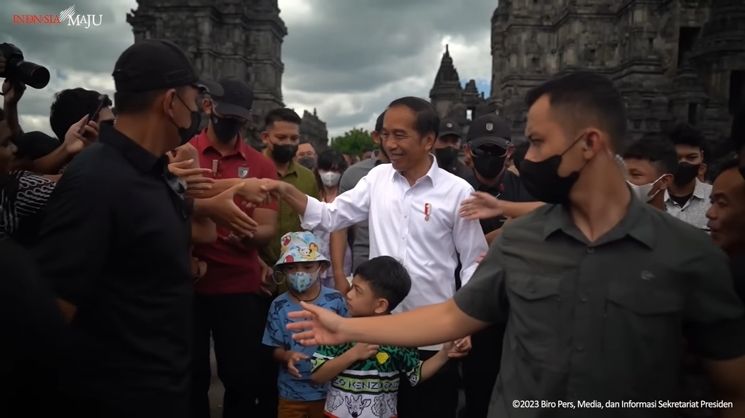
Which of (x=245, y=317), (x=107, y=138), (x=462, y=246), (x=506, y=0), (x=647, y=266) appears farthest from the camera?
(x=506, y=0)

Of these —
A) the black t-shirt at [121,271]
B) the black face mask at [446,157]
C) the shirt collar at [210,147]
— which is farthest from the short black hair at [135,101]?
the black face mask at [446,157]

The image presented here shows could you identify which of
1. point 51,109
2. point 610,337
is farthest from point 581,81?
point 51,109

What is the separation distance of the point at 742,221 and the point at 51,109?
453 centimetres

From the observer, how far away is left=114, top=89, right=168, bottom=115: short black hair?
256 centimetres

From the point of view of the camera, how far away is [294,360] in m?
3.86

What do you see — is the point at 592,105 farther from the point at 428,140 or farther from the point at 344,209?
the point at 344,209

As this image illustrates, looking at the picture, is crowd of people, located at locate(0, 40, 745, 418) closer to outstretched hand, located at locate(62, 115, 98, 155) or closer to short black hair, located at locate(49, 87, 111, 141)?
outstretched hand, located at locate(62, 115, 98, 155)

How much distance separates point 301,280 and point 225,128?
130 cm

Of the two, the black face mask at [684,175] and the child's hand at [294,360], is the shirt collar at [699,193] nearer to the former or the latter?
the black face mask at [684,175]

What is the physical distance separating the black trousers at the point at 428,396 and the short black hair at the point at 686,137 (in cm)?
360

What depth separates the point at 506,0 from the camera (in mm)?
42250

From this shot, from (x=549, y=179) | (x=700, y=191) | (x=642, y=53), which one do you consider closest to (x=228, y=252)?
(x=549, y=179)

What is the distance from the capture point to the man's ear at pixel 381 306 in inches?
146

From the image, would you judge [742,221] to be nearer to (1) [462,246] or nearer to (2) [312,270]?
(1) [462,246]
